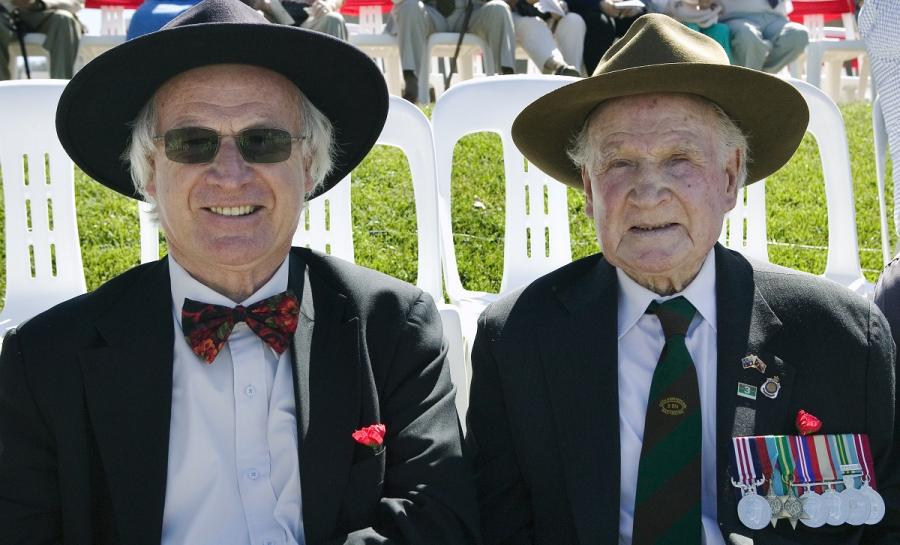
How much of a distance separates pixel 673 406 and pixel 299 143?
114 cm

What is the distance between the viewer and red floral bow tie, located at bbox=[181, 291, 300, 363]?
97.5 inches

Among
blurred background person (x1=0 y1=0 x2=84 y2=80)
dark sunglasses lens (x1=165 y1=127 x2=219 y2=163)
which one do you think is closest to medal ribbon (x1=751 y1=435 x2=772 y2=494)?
dark sunglasses lens (x1=165 y1=127 x2=219 y2=163)

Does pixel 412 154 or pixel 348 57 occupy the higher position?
pixel 348 57

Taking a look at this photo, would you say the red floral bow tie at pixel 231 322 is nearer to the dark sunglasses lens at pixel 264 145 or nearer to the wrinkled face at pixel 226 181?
the wrinkled face at pixel 226 181

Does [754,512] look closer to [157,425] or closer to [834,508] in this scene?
[834,508]

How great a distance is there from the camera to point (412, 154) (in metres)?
4.03

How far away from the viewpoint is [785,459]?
2502 millimetres

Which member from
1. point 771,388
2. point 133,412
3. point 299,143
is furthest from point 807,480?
point 133,412

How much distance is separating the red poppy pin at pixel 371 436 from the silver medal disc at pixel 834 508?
1.07 meters

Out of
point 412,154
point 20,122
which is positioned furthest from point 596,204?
point 20,122

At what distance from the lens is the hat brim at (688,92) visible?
2.52 m

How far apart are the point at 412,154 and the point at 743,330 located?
1.79 meters

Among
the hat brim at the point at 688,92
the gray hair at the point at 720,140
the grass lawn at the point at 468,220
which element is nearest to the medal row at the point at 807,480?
the gray hair at the point at 720,140

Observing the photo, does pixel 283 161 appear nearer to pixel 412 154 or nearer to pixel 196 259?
pixel 196 259
